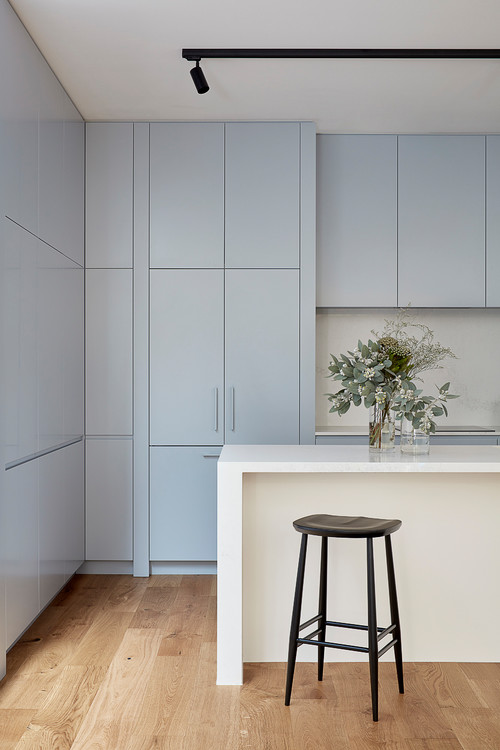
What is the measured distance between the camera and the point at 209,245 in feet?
13.8

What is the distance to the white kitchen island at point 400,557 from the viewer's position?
2.89 m

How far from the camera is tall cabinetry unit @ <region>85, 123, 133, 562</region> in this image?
420 cm

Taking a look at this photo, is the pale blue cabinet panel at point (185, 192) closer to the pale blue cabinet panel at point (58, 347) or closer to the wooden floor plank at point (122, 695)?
the pale blue cabinet panel at point (58, 347)

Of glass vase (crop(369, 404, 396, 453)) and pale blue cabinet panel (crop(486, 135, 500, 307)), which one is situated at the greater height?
pale blue cabinet panel (crop(486, 135, 500, 307))

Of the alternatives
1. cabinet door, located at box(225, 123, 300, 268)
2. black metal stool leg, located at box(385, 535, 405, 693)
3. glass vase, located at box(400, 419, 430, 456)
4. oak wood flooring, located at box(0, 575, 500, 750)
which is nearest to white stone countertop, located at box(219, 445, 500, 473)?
glass vase, located at box(400, 419, 430, 456)

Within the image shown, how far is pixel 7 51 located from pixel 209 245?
1675 millimetres

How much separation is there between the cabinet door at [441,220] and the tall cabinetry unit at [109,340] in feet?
5.70

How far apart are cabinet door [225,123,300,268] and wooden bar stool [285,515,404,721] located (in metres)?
2.03

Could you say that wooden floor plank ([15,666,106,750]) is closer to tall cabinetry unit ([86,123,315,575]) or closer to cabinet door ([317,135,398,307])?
tall cabinetry unit ([86,123,315,575])

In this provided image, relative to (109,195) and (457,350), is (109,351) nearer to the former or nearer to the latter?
(109,195)

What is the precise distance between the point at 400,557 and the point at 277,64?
2406mm

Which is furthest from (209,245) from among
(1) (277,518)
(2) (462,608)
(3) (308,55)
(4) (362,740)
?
(4) (362,740)

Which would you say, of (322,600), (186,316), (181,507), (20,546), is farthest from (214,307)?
(322,600)

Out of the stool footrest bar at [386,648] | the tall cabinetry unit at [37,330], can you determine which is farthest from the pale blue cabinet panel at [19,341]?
the stool footrest bar at [386,648]
